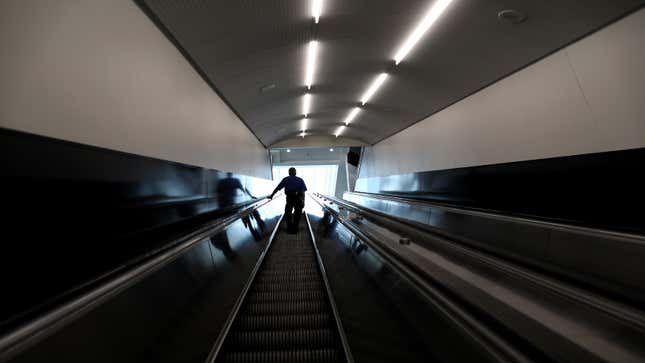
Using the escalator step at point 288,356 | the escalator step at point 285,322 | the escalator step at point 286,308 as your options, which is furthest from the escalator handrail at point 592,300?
the escalator step at point 286,308

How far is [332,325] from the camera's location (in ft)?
11.2

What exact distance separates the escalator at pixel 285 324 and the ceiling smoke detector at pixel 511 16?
18.5 feet

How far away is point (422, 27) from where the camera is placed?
6371 mm

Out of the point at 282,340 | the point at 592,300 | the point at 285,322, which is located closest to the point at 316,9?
the point at 285,322

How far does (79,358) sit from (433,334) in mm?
2066

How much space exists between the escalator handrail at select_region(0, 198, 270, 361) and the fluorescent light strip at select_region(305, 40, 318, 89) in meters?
6.04

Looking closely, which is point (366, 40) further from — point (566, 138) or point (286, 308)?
point (286, 308)

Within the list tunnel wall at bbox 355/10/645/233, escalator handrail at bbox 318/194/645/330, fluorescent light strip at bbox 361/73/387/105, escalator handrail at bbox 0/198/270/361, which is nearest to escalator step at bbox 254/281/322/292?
escalator handrail at bbox 0/198/270/361

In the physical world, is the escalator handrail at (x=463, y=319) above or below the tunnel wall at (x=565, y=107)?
below

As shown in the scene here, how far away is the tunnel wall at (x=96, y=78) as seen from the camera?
2650 mm

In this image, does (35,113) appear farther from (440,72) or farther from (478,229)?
(440,72)

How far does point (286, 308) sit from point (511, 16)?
6208mm

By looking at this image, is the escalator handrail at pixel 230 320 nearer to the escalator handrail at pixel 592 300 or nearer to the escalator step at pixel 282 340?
the escalator step at pixel 282 340

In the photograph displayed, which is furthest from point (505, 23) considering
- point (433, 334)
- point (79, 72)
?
point (79, 72)
